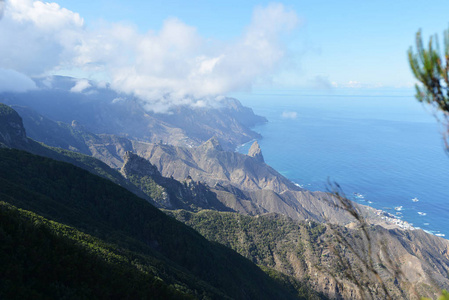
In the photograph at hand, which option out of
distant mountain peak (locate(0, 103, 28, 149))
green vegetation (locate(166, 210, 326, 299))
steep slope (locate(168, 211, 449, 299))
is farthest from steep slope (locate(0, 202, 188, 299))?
distant mountain peak (locate(0, 103, 28, 149))

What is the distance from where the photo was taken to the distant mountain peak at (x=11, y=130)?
125m

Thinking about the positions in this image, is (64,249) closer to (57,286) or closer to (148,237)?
(57,286)

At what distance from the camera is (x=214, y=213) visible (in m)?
136

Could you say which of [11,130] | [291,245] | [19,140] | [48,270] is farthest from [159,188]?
[48,270]

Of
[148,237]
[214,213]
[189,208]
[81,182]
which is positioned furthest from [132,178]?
[148,237]

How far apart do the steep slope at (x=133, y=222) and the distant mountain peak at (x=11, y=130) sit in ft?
205

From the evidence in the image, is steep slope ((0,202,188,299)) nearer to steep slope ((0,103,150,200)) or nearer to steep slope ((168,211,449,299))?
steep slope ((168,211,449,299))

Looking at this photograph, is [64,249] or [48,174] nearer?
[64,249]

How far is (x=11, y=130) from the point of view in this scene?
135 metres

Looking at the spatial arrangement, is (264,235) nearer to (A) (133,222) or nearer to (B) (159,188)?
(A) (133,222)

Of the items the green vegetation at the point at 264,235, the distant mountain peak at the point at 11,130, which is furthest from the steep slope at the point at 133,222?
the distant mountain peak at the point at 11,130

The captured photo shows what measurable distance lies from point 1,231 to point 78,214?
45.7 metres

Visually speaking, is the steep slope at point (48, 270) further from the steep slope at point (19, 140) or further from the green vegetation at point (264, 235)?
the steep slope at point (19, 140)

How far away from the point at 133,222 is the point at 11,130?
11279 centimetres
